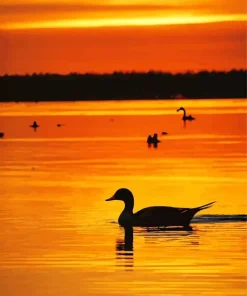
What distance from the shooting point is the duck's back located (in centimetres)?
1805

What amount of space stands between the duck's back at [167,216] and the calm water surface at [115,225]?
210 mm

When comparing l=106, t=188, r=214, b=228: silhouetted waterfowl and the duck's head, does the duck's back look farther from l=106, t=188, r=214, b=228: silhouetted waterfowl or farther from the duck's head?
the duck's head

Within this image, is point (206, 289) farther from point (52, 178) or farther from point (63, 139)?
point (63, 139)

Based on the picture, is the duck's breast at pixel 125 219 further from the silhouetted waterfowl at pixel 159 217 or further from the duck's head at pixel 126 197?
the duck's head at pixel 126 197

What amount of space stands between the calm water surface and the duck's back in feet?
0.69

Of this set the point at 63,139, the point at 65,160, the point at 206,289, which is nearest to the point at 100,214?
the point at 206,289

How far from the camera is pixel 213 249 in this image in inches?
619

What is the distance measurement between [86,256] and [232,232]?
266 centimetres

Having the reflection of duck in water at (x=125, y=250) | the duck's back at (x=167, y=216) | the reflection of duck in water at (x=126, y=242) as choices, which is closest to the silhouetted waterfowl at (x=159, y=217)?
the duck's back at (x=167, y=216)

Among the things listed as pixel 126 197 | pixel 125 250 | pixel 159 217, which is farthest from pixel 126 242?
pixel 126 197

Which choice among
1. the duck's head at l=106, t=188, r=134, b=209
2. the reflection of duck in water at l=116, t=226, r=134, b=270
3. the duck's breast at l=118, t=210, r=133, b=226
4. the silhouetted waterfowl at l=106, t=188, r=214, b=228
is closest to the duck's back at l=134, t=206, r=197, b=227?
the silhouetted waterfowl at l=106, t=188, r=214, b=228

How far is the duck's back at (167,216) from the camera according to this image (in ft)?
59.2

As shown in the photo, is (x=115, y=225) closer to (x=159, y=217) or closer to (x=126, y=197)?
(x=159, y=217)

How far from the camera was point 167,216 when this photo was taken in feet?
59.4
